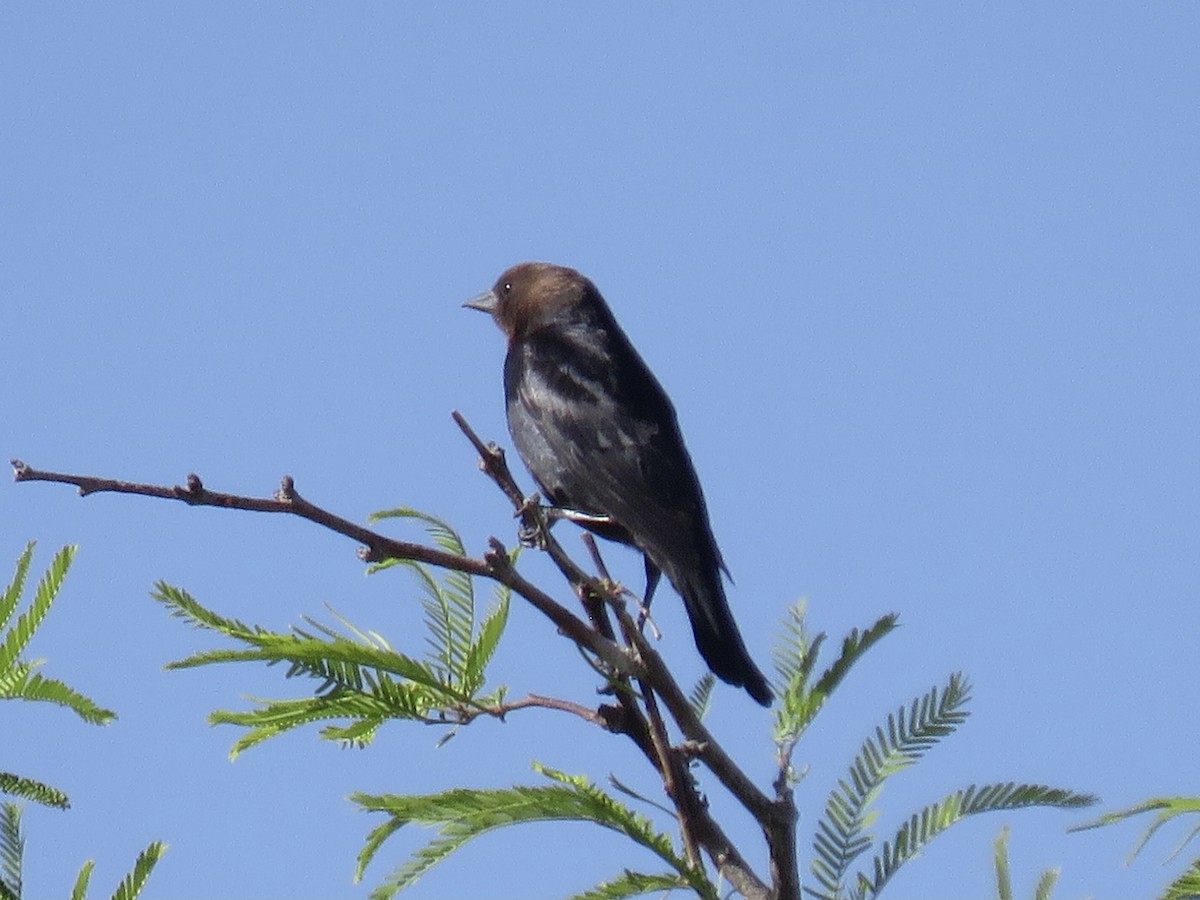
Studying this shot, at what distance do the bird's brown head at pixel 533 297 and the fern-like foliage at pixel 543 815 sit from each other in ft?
17.8

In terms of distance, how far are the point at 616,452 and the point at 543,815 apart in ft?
13.5

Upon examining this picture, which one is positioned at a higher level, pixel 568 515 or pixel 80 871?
pixel 568 515

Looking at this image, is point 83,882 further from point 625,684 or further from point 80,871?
point 625,684

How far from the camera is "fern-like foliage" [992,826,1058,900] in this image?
1595mm

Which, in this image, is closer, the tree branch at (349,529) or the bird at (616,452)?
the tree branch at (349,529)

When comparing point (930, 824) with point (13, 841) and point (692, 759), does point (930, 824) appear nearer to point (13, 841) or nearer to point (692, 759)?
point (692, 759)

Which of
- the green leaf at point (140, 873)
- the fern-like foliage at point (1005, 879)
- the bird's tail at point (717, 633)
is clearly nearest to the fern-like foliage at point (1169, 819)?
the fern-like foliage at point (1005, 879)

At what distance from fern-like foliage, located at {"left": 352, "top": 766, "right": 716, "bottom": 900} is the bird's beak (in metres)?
6.32

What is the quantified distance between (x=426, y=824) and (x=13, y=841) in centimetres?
48

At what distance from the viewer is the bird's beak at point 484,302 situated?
809 centimetres

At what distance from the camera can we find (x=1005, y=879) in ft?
5.36

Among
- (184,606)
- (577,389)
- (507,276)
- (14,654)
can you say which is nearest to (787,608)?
(184,606)

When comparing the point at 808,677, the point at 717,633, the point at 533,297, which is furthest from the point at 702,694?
the point at 533,297

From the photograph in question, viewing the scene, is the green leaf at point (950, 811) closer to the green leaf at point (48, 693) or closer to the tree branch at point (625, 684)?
the tree branch at point (625, 684)
